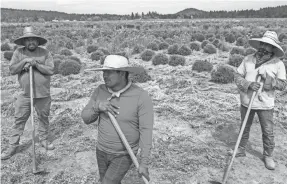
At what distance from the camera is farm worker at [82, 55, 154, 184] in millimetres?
2443

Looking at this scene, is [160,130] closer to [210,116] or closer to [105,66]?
[210,116]

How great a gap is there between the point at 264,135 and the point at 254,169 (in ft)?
1.95

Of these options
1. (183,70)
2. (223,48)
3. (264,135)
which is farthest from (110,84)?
(223,48)

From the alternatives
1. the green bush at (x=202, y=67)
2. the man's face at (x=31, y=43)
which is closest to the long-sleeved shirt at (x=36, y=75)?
the man's face at (x=31, y=43)

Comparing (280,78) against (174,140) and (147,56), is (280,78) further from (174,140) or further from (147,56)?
(147,56)

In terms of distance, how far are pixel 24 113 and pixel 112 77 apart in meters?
2.57

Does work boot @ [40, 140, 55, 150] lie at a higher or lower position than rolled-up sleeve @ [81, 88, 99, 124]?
lower

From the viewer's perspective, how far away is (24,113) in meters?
4.36

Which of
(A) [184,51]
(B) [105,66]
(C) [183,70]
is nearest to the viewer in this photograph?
(B) [105,66]

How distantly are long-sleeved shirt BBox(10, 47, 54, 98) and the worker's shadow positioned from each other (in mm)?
3481

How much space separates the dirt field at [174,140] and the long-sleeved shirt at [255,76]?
1150 mm

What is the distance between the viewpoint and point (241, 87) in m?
3.89

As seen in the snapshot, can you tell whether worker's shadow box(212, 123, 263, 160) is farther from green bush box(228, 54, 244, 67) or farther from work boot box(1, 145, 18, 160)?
green bush box(228, 54, 244, 67)

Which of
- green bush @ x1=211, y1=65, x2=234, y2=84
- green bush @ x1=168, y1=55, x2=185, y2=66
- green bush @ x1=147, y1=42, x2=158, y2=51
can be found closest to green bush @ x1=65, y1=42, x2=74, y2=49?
green bush @ x1=147, y1=42, x2=158, y2=51
